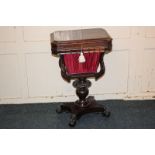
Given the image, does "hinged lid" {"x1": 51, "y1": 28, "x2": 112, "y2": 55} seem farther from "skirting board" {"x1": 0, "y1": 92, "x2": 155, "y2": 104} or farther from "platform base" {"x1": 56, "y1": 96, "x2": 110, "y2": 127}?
"skirting board" {"x1": 0, "y1": 92, "x2": 155, "y2": 104}

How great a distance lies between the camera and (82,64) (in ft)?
9.07

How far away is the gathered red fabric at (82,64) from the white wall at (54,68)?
480 millimetres

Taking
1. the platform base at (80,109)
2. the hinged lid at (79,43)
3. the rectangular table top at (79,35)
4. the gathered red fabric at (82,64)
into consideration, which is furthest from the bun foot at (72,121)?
the rectangular table top at (79,35)

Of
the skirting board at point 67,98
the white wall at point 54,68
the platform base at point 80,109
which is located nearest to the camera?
the platform base at point 80,109

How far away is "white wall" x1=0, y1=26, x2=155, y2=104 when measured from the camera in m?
3.11

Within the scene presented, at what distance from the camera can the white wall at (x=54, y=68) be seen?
10.2 feet

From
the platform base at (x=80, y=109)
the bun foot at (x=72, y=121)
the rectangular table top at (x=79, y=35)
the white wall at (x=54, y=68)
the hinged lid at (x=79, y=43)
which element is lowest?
the bun foot at (x=72, y=121)

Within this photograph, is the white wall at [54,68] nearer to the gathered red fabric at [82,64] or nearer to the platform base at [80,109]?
the platform base at [80,109]

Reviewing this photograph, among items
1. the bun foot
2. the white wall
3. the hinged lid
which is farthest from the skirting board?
the hinged lid

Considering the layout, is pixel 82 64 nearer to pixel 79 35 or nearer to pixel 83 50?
pixel 83 50

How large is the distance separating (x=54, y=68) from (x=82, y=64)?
1.93 feet

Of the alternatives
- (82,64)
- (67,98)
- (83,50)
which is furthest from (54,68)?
(83,50)

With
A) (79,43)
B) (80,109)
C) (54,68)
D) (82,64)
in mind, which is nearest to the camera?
(79,43)

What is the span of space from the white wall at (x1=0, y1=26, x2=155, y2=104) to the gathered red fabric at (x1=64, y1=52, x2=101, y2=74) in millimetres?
480
